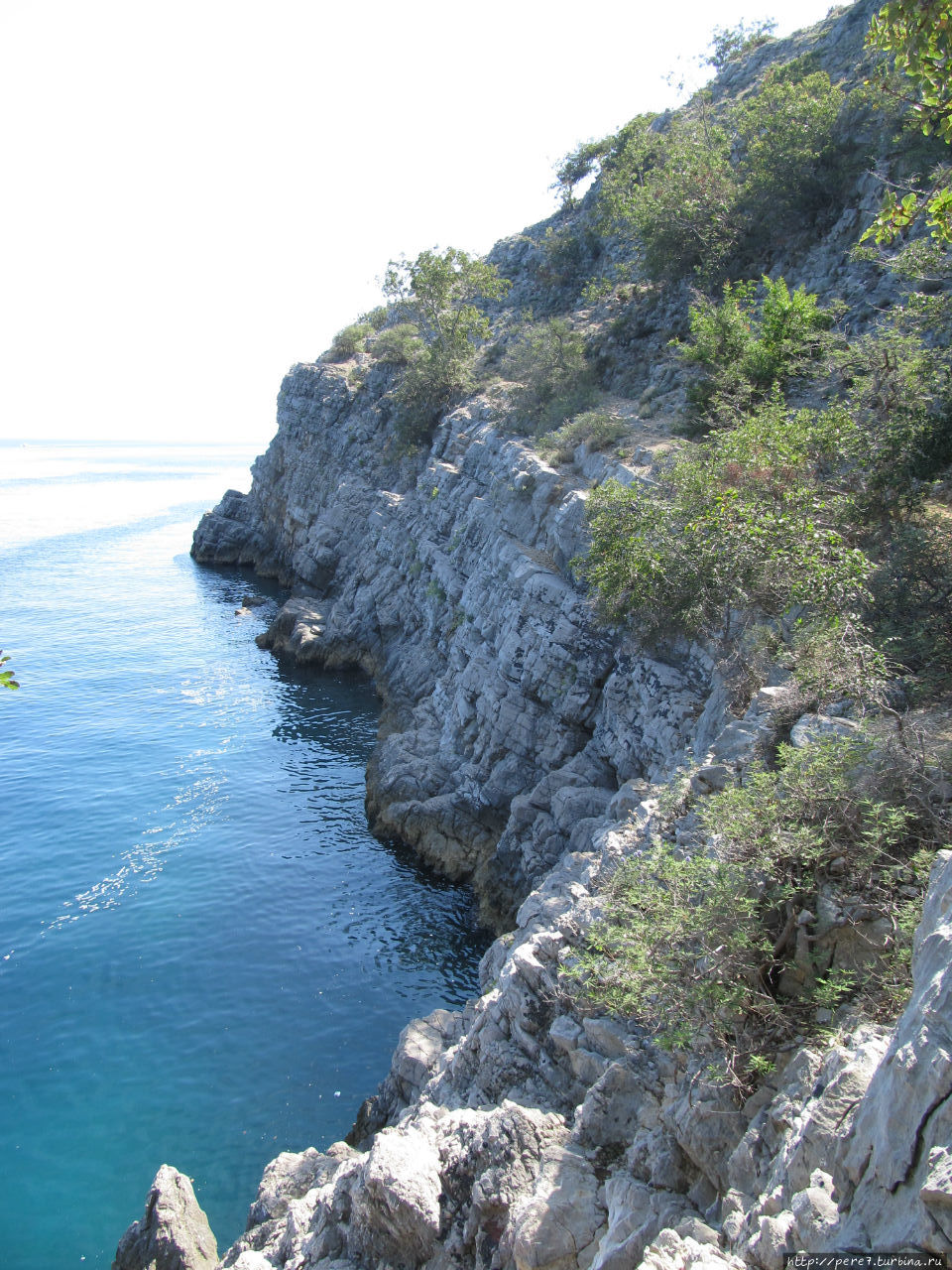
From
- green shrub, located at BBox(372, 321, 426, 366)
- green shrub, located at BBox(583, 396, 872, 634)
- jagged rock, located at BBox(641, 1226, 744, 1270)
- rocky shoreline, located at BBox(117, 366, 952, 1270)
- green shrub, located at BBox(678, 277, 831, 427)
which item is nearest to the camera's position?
rocky shoreline, located at BBox(117, 366, 952, 1270)

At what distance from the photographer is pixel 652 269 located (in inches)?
1591

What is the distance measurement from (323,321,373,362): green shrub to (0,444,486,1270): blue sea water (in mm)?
35624

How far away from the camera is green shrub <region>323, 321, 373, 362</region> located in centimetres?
6869

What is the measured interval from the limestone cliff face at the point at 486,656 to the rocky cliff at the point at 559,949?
4.9 inches

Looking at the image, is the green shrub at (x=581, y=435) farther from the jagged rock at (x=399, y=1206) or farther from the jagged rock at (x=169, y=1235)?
the jagged rock at (x=169, y=1235)

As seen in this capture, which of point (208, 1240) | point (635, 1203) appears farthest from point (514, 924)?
point (635, 1203)

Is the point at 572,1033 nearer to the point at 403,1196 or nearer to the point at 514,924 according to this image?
the point at 403,1196

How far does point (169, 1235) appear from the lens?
13.4 metres

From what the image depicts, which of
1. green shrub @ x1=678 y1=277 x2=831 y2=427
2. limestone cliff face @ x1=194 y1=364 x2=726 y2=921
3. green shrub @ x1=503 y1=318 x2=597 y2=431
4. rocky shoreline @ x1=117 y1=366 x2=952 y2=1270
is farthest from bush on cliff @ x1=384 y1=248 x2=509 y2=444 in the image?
green shrub @ x1=678 y1=277 x2=831 y2=427

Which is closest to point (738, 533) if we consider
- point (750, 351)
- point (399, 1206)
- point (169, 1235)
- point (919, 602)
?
point (919, 602)

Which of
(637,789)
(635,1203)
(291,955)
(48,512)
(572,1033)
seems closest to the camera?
(635,1203)

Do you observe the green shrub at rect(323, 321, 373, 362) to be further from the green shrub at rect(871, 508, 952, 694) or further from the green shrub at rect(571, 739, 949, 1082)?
the green shrub at rect(571, 739, 949, 1082)

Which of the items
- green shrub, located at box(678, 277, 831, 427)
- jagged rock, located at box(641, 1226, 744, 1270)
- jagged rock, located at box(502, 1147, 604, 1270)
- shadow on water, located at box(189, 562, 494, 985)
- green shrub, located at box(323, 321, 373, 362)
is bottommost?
shadow on water, located at box(189, 562, 494, 985)

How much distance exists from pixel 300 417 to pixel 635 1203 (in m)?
65.1
